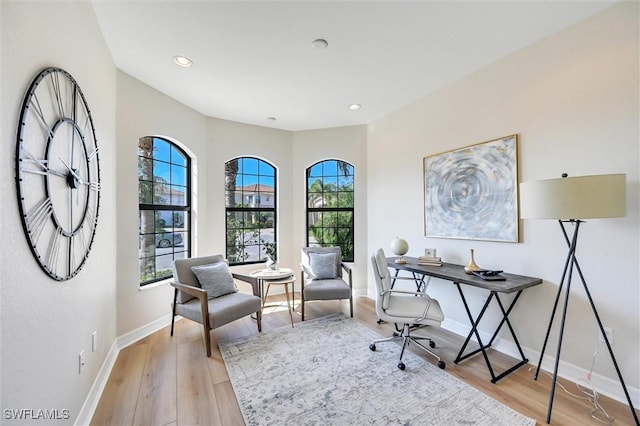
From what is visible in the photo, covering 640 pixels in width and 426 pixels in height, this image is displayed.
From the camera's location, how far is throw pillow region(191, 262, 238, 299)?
2.94m

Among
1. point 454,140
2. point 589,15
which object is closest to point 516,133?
point 454,140

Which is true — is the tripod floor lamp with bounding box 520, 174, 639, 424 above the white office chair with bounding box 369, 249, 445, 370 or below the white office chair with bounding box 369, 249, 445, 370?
above

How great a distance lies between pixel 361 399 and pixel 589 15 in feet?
11.1

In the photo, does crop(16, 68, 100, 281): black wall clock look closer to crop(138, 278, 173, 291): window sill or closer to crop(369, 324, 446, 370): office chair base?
crop(138, 278, 173, 291): window sill

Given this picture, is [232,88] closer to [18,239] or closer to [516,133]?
[18,239]

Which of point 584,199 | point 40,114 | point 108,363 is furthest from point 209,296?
point 584,199

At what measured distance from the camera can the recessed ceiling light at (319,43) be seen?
2.26 meters

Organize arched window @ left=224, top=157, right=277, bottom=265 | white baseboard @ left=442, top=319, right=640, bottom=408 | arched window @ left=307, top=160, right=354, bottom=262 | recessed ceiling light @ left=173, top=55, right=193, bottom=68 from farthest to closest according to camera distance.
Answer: arched window @ left=307, top=160, right=354, bottom=262 < arched window @ left=224, top=157, right=277, bottom=265 < recessed ceiling light @ left=173, top=55, right=193, bottom=68 < white baseboard @ left=442, top=319, right=640, bottom=408

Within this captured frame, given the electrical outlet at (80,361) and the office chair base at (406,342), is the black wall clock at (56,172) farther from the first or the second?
the office chair base at (406,342)

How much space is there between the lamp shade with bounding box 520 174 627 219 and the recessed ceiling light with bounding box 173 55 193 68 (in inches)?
125

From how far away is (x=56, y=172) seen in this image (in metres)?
1.41

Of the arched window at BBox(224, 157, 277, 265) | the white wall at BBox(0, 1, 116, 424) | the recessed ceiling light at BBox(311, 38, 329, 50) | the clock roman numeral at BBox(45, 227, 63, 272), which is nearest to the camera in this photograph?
the white wall at BBox(0, 1, 116, 424)

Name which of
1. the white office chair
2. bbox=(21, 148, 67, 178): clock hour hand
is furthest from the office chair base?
bbox=(21, 148, 67, 178): clock hour hand

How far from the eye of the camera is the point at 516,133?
248 cm
